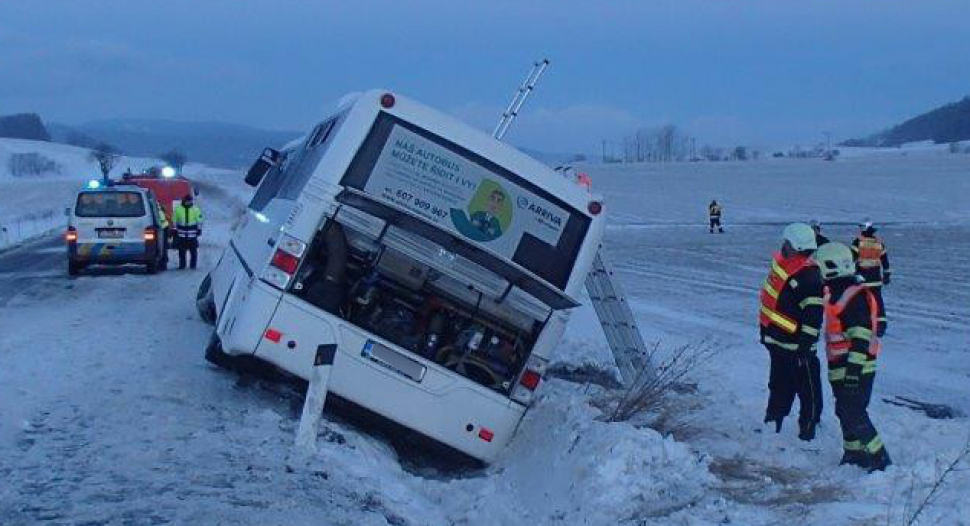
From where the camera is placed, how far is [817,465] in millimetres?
7914

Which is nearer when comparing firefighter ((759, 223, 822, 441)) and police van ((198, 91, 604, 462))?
police van ((198, 91, 604, 462))

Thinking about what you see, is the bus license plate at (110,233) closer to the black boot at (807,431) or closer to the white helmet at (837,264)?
the black boot at (807,431)

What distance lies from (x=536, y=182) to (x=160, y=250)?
15.7 metres

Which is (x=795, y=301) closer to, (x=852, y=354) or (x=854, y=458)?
(x=852, y=354)

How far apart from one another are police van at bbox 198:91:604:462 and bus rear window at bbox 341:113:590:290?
1cm

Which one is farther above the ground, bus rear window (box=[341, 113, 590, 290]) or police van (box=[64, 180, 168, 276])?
bus rear window (box=[341, 113, 590, 290])

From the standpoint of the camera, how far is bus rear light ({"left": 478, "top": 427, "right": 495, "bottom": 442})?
8383 millimetres

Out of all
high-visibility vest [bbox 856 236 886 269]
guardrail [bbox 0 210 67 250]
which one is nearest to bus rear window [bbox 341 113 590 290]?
high-visibility vest [bbox 856 236 886 269]

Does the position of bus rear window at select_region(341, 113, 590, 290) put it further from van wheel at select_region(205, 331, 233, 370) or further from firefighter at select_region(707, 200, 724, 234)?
firefighter at select_region(707, 200, 724, 234)

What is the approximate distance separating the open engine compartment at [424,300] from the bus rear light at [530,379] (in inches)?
3.4

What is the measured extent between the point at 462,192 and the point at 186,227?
52.8ft

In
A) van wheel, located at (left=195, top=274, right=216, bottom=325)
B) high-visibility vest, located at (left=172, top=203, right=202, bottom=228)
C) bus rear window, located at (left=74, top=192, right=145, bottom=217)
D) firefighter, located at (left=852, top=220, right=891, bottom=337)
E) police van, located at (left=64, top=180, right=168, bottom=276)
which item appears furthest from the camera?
high-visibility vest, located at (left=172, top=203, right=202, bottom=228)

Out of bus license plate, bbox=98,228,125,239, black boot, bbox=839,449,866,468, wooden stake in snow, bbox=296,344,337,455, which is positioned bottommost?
bus license plate, bbox=98,228,125,239

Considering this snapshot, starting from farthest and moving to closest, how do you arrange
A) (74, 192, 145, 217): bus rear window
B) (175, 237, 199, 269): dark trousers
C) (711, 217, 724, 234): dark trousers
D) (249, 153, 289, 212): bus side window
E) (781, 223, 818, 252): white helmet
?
(711, 217, 724, 234): dark trousers, (175, 237, 199, 269): dark trousers, (74, 192, 145, 217): bus rear window, (249, 153, 289, 212): bus side window, (781, 223, 818, 252): white helmet
